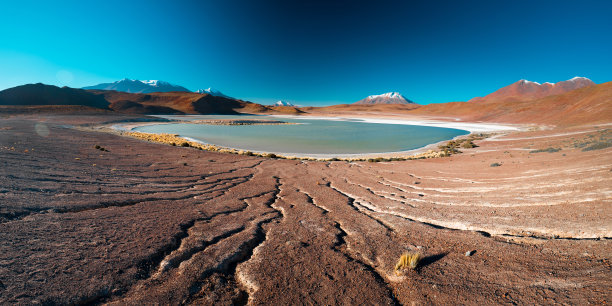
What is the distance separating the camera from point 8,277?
8.78 ft

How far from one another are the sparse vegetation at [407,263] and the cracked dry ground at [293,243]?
119 millimetres

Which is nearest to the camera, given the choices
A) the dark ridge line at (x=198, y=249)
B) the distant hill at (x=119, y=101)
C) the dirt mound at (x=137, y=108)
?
the dark ridge line at (x=198, y=249)

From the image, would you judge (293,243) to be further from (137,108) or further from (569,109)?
(137,108)

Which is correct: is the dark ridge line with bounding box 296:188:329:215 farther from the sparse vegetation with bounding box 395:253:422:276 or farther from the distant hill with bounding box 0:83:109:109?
the distant hill with bounding box 0:83:109:109

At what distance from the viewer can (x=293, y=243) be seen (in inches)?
174

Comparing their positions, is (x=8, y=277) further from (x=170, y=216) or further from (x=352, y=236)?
(x=352, y=236)

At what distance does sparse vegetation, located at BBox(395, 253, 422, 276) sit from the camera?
3.51 m

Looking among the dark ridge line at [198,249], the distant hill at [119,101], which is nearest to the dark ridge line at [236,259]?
the dark ridge line at [198,249]

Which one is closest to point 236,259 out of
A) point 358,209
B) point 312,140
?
point 358,209

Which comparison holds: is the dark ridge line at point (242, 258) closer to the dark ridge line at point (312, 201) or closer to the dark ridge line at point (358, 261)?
the dark ridge line at point (358, 261)

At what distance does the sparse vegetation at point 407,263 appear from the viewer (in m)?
3.51

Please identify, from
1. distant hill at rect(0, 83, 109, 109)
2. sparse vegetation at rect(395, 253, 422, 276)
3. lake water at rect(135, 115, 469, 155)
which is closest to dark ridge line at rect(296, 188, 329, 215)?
sparse vegetation at rect(395, 253, 422, 276)

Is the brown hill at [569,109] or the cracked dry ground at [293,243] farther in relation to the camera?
the brown hill at [569,109]

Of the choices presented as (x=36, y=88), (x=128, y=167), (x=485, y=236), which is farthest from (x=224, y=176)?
(x=36, y=88)
